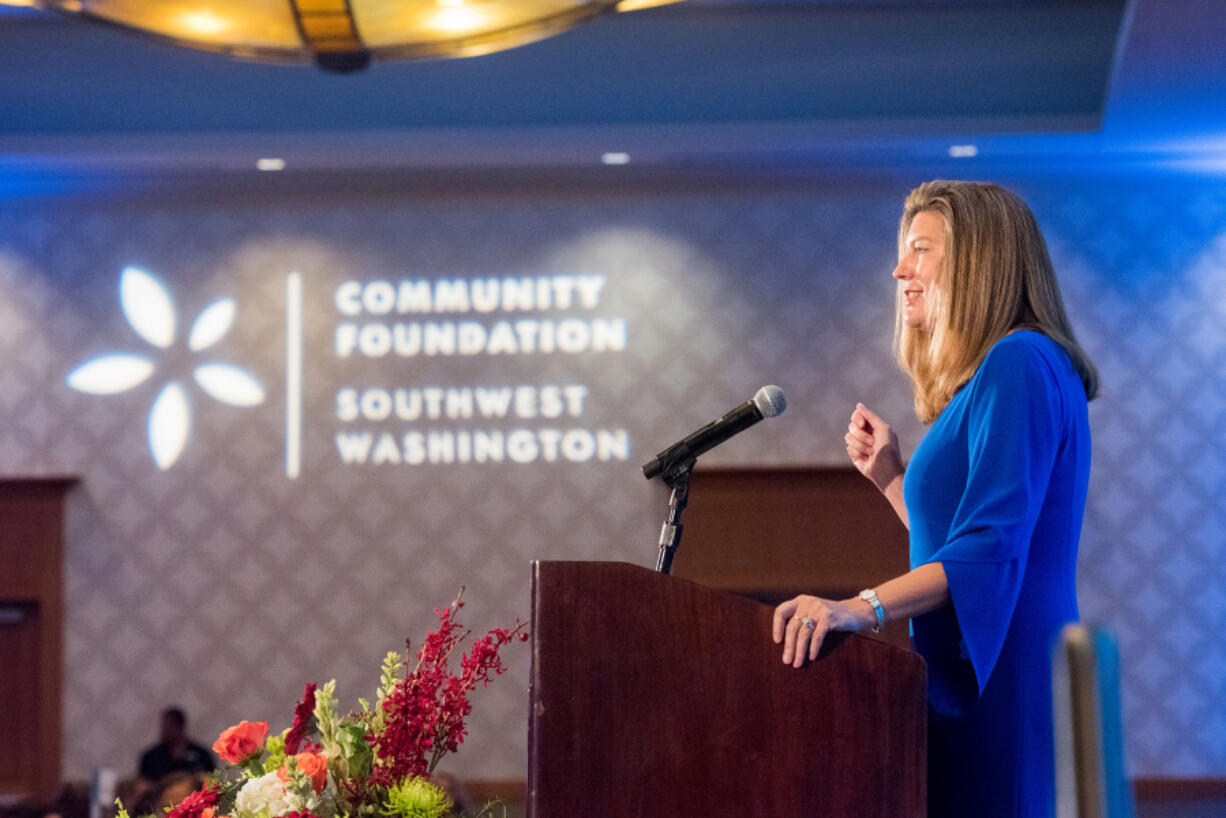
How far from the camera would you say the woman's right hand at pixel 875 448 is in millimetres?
1773

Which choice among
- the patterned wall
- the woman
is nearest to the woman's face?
the woman

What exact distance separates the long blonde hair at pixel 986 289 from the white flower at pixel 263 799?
0.95m

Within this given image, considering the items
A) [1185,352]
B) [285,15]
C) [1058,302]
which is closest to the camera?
[1058,302]

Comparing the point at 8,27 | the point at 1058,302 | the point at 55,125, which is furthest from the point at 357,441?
the point at 1058,302

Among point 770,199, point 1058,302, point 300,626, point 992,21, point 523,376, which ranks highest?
point 992,21

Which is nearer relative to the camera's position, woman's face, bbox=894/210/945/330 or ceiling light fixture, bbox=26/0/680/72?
woman's face, bbox=894/210/945/330

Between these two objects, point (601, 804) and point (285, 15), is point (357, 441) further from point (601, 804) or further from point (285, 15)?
point (601, 804)

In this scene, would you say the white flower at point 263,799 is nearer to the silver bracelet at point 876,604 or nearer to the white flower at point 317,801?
the white flower at point 317,801

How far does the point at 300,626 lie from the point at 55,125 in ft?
9.78

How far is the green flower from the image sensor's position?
1146 mm

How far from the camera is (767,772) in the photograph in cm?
121

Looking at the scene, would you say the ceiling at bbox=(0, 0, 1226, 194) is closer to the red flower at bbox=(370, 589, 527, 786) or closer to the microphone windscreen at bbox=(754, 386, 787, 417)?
the microphone windscreen at bbox=(754, 386, 787, 417)

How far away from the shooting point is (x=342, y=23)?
2.52 meters

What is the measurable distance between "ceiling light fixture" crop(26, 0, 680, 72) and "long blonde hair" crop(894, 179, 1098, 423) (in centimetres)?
120
